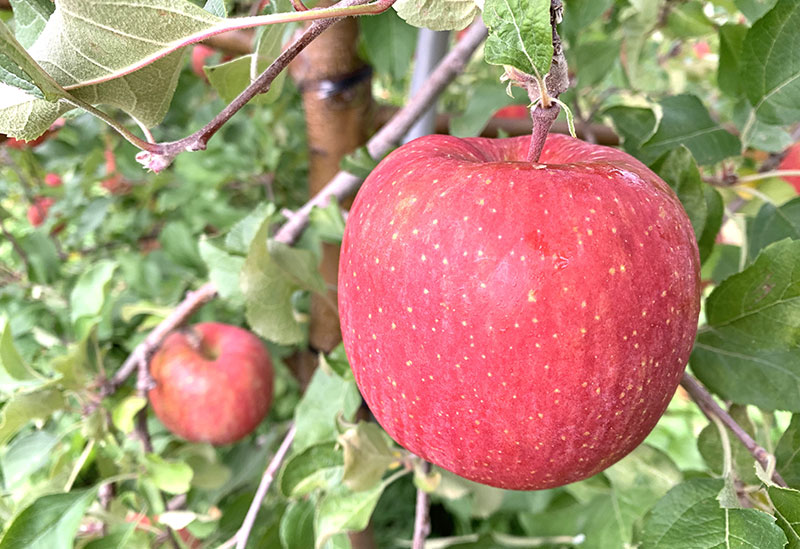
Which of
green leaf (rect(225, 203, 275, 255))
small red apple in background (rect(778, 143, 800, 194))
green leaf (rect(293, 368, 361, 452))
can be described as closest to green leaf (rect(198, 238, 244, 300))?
green leaf (rect(225, 203, 275, 255))

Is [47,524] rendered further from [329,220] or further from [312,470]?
[329,220]

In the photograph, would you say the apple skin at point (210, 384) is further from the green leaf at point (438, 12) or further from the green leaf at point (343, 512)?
the green leaf at point (438, 12)

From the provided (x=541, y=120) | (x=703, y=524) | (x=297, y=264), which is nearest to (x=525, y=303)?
(x=541, y=120)

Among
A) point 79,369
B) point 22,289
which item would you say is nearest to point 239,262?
point 79,369

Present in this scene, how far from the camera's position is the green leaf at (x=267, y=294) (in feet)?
1.67

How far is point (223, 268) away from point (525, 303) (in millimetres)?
398

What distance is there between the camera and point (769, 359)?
449mm

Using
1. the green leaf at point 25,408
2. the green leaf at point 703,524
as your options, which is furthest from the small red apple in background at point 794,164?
the green leaf at point 25,408

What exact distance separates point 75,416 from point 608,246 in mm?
835

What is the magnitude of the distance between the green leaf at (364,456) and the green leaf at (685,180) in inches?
11.9

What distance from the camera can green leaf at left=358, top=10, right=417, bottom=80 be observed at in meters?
0.71

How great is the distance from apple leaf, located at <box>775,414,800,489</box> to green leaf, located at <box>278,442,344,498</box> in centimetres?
35

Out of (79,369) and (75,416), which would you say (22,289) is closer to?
(75,416)

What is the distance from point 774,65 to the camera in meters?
0.47
